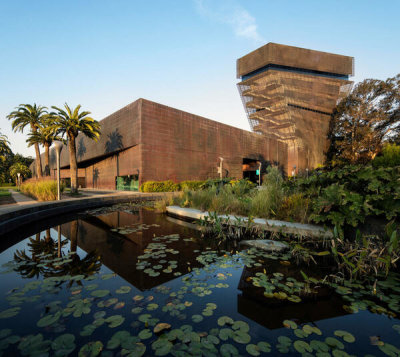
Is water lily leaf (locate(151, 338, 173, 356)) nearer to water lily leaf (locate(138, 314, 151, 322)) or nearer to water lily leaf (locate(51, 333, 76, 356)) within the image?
water lily leaf (locate(138, 314, 151, 322))

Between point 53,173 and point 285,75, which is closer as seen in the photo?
point 53,173

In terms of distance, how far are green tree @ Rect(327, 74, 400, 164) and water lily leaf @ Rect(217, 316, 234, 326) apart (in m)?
33.1

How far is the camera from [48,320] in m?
1.90

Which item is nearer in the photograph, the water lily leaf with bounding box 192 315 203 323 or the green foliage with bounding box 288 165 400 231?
the water lily leaf with bounding box 192 315 203 323

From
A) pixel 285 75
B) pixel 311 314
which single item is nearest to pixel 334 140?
pixel 285 75

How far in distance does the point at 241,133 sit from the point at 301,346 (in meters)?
34.0

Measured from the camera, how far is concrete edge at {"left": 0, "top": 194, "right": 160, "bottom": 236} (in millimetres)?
5574

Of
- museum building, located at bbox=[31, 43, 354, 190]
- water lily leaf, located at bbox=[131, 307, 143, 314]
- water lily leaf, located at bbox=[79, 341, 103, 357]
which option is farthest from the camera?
museum building, located at bbox=[31, 43, 354, 190]

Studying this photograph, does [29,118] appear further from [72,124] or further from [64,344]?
[64,344]

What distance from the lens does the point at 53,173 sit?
52.5 meters

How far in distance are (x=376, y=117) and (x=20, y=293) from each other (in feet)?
120

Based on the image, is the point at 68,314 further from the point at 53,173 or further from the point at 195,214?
the point at 53,173

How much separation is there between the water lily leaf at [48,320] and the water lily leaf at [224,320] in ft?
5.18

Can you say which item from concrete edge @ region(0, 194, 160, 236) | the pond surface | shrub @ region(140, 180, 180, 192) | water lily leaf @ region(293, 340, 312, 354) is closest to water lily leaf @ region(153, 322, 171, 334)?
the pond surface
